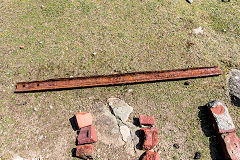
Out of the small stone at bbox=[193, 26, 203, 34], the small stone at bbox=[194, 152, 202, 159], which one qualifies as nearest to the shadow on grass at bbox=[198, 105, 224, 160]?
the small stone at bbox=[194, 152, 202, 159]

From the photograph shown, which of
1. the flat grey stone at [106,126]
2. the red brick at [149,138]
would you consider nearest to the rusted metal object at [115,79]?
the flat grey stone at [106,126]

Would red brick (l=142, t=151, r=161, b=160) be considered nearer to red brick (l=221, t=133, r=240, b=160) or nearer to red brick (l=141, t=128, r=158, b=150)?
red brick (l=141, t=128, r=158, b=150)

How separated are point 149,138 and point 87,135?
3.20 ft

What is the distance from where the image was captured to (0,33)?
3.93 m

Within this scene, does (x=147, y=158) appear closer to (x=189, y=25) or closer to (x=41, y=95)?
(x=41, y=95)

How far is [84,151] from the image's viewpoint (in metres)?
2.72

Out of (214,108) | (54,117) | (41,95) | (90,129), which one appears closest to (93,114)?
(90,129)

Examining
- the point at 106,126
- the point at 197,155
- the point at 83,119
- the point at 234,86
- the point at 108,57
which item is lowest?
the point at 197,155

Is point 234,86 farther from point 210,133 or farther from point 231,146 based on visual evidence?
point 231,146

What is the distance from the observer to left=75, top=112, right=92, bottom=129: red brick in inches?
115

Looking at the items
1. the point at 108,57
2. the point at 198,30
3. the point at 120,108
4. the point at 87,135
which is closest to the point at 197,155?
the point at 120,108

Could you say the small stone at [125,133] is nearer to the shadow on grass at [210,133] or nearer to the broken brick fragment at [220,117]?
the shadow on grass at [210,133]

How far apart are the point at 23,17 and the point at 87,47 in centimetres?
178

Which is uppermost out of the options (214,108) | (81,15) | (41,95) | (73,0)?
(73,0)
